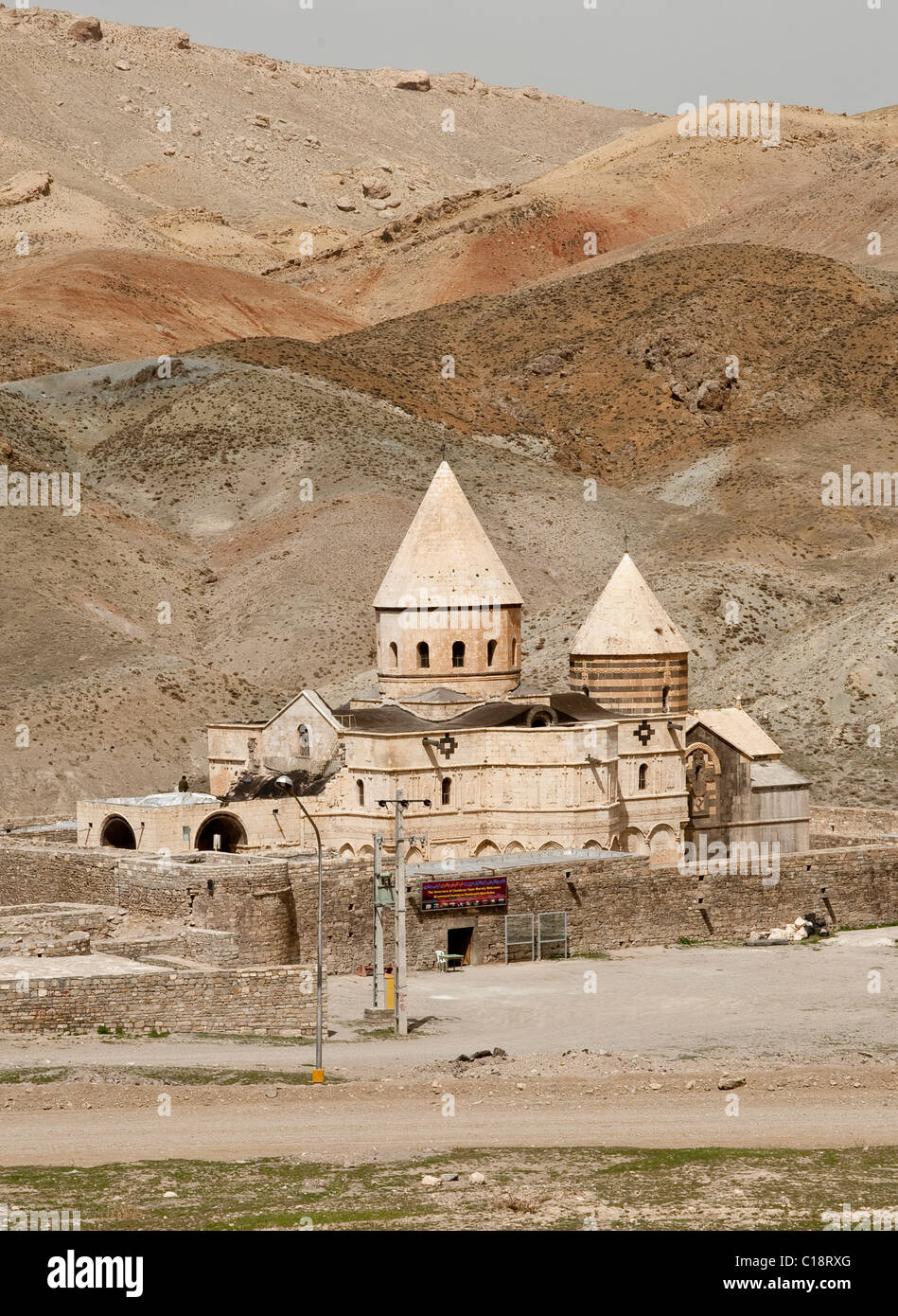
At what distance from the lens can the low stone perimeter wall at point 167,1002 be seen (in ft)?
114

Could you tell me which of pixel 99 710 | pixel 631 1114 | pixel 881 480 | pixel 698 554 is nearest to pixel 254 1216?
pixel 631 1114

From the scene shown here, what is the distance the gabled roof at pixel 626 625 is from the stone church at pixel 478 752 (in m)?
0.05

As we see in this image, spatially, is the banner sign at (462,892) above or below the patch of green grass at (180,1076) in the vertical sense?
above

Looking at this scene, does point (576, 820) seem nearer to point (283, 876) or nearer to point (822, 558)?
point (283, 876)

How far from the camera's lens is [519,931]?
44531mm

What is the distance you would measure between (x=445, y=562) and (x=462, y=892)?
34.8 ft

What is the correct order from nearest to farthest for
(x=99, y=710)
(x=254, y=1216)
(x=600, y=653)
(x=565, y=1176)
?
1. (x=254, y=1216)
2. (x=565, y=1176)
3. (x=600, y=653)
4. (x=99, y=710)

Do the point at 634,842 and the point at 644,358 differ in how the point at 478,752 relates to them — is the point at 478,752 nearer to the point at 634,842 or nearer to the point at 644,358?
the point at 634,842

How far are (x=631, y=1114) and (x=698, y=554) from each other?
67195 millimetres

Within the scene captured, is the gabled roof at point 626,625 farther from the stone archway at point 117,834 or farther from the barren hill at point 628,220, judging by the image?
the barren hill at point 628,220

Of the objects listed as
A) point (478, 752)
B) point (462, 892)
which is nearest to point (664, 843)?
point (478, 752)

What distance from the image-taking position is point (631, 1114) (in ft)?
100

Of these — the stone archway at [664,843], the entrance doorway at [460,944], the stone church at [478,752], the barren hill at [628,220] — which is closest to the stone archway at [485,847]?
the stone church at [478,752]
